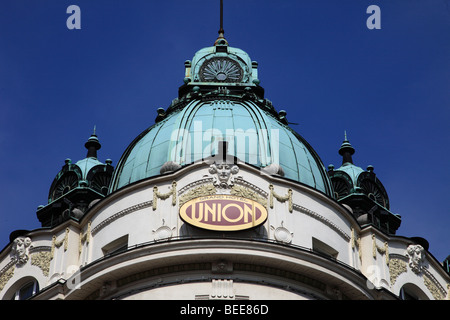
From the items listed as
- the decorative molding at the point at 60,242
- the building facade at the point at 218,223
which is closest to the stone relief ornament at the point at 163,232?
the building facade at the point at 218,223

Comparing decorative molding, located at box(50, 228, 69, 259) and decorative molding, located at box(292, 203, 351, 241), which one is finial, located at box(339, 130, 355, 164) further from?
decorative molding, located at box(50, 228, 69, 259)

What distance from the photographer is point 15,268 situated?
52.0m

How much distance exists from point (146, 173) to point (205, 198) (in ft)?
15.1

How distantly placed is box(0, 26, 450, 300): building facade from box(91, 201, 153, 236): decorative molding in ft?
0.14

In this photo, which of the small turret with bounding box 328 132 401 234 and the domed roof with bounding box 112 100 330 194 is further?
the small turret with bounding box 328 132 401 234

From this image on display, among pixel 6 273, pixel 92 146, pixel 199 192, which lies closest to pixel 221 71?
pixel 92 146

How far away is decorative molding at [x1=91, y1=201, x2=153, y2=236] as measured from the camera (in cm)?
4966

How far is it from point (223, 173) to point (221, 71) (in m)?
9.93

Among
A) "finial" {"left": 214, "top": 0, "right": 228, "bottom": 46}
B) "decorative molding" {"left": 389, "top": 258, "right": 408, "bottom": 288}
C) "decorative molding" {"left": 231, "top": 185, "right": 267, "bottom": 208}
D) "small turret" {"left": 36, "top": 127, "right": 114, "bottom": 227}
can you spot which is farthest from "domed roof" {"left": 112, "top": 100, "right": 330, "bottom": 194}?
"finial" {"left": 214, "top": 0, "right": 228, "bottom": 46}

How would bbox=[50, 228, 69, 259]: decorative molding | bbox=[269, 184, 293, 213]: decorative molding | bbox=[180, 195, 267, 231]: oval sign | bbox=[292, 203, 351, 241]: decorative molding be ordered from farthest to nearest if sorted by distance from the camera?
bbox=[50, 228, 69, 259]: decorative molding < bbox=[292, 203, 351, 241]: decorative molding < bbox=[269, 184, 293, 213]: decorative molding < bbox=[180, 195, 267, 231]: oval sign

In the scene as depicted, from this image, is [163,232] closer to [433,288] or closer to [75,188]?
[75,188]

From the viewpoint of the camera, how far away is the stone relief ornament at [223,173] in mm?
49312

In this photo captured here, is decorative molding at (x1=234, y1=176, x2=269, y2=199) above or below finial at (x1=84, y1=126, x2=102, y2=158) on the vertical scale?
below
